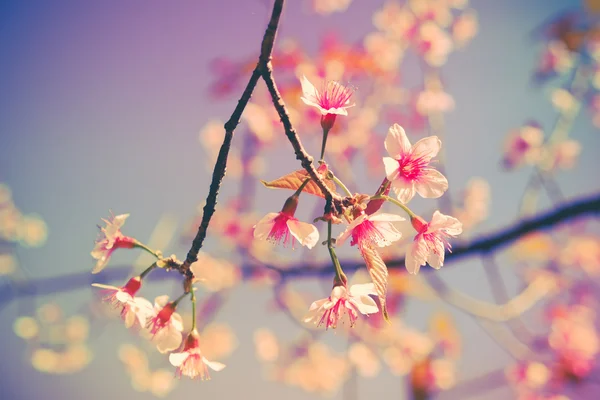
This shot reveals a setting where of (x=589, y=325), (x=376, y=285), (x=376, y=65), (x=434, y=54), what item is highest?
(x=376, y=65)

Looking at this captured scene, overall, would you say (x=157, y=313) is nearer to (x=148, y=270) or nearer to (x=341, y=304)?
(x=148, y=270)

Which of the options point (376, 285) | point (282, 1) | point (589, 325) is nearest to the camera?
point (282, 1)

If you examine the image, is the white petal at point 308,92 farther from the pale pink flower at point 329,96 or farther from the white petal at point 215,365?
the white petal at point 215,365

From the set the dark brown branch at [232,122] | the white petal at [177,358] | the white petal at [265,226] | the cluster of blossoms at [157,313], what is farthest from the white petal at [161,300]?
the white petal at [265,226]

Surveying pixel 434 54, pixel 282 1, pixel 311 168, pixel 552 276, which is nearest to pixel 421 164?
pixel 311 168

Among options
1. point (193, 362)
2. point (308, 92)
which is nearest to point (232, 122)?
point (308, 92)

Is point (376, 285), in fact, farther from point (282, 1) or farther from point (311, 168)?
point (282, 1)

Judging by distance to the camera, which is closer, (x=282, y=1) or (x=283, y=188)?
(x=282, y=1)
